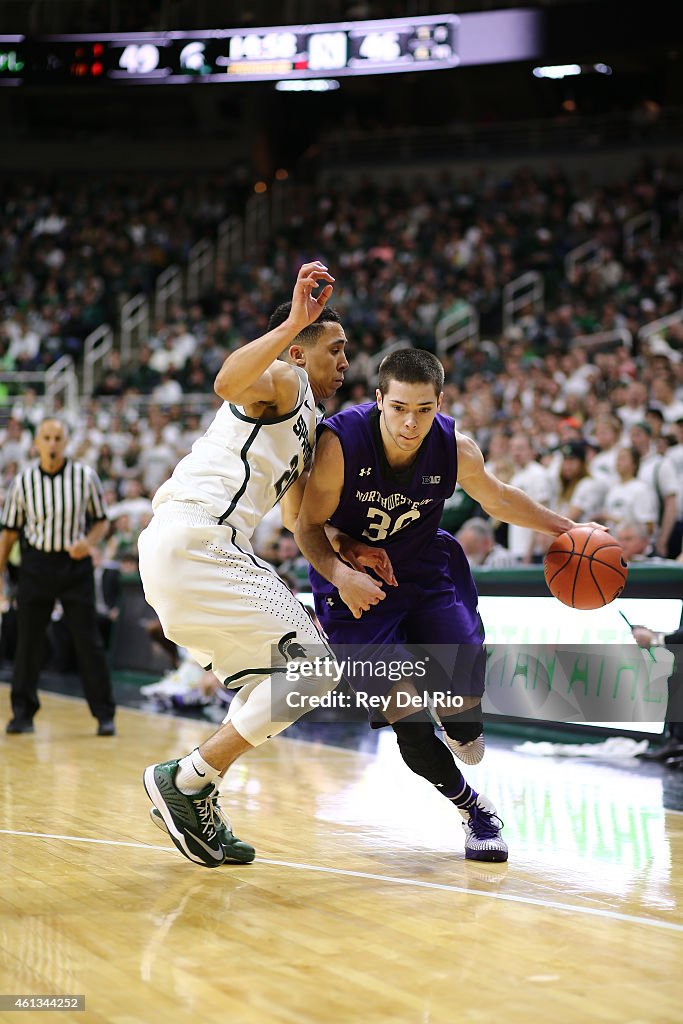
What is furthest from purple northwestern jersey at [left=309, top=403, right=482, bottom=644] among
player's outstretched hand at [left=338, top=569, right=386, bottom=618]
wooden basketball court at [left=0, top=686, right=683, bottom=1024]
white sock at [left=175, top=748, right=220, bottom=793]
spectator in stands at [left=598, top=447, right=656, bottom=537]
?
spectator in stands at [left=598, top=447, right=656, bottom=537]

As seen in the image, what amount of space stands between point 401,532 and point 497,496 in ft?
1.25

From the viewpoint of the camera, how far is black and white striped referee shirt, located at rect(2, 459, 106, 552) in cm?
771

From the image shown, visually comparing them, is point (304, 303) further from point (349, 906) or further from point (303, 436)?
point (349, 906)

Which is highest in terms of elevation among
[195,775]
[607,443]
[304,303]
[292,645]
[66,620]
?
[304,303]

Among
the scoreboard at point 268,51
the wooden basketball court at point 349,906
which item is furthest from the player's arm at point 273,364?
the scoreboard at point 268,51

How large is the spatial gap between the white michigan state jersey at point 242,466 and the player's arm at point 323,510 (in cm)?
14

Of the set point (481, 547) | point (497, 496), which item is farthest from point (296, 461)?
point (481, 547)

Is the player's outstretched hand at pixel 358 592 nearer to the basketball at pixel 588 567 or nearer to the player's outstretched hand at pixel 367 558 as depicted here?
the player's outstretched hand at pixel 367 558

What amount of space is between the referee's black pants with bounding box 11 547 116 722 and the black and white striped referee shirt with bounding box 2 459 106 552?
122 millimetres

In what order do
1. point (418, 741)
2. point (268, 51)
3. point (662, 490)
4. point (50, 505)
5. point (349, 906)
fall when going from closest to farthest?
point (349, 906) < point (418, 741) < point (50, 505) < point (662, 490) < point (268, 51)

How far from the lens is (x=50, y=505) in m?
7.71

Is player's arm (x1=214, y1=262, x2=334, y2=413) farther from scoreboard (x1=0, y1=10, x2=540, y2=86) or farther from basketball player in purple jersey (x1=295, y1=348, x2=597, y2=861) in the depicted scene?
scoreboard (x1=0, y1=10, x2=540, y2=86)

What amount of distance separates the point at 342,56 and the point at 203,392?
509 centimetres

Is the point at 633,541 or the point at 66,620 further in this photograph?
the point at 66,620
